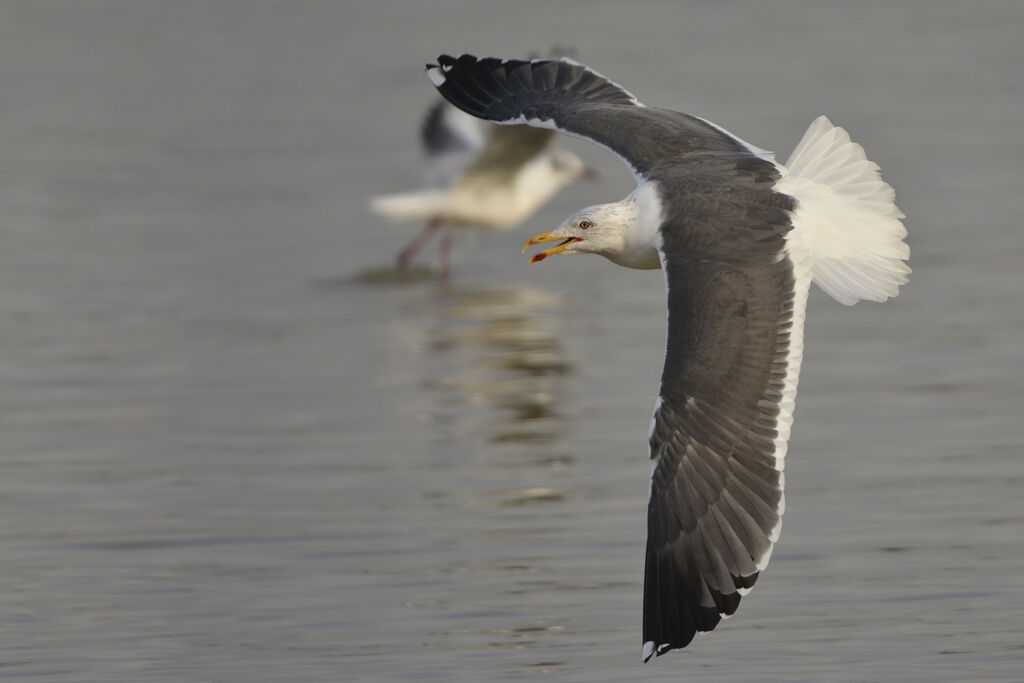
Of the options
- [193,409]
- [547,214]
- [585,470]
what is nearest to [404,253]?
[547,214]

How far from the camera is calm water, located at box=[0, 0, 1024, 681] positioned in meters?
6.84

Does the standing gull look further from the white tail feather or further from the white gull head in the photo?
the white tail feather

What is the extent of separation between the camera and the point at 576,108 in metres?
8.70

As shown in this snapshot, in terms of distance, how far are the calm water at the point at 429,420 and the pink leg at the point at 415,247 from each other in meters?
0.21

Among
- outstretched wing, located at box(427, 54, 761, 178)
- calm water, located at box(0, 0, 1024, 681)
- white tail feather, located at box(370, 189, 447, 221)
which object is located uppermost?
outstretched wing, located at box(427, 54, 761, 178)

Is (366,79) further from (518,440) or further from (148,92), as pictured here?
(518,440)

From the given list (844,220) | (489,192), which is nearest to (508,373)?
(844,220)

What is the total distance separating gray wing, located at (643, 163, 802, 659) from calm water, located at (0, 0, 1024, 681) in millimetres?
289

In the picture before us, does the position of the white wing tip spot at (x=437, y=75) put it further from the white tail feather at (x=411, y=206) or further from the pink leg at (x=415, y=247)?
the white tail feather at (x=411, y=206)

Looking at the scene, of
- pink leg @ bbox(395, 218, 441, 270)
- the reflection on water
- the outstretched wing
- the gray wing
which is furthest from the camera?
pink leg @ bbox(395, 218, 441, 270)

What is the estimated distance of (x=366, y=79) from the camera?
22875 millimetres

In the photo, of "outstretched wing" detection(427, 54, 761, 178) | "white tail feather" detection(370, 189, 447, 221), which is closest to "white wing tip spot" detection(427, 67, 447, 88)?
"outstretched wing" detection(427, 54, 761, 178)

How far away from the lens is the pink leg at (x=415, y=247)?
15.0 meters

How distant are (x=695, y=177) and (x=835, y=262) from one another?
61 cm
